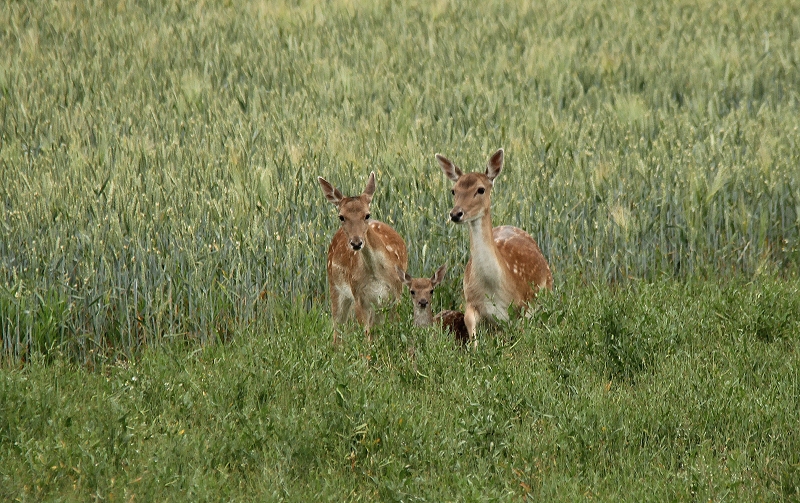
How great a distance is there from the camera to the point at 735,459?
5.75m

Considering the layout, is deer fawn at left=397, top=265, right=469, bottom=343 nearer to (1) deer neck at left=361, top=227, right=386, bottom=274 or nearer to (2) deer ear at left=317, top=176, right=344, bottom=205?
(1) deer neck at left=361, top=227, right=386, bottom=274

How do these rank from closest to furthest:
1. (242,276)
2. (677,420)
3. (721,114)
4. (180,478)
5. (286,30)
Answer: (180,478) → (677,420) → (242,276) → (721,114) → (286,30)

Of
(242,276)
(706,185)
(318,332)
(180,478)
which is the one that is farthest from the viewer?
(706,185)

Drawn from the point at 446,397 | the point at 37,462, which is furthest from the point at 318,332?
the point at 37,462

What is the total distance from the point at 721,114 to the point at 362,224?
7.03 metres

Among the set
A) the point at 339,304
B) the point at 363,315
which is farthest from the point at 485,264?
the point at 339,304

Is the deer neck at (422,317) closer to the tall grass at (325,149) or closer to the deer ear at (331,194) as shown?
the tall grass at (325,149)

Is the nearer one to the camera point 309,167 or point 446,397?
point 446,397

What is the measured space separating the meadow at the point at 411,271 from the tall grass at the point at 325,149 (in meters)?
0.05

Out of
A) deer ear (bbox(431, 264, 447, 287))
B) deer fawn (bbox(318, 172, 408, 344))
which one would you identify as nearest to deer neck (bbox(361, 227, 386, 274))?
deer fawn (bbox(318, 172, 408, 344))

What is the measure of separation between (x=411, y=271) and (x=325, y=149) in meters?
2.14

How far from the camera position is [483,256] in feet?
25.4

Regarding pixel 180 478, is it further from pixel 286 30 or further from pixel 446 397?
pixel 286 30

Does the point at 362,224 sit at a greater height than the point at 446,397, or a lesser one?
greater
